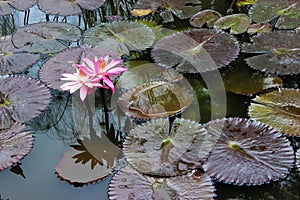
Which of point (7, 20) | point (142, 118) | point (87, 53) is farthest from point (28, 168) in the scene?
point (7, 20)

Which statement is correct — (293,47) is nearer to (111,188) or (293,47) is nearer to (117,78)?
(117,78)

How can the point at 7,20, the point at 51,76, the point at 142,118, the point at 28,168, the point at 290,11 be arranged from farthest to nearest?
the point at 7,20 → the point at 290,11 → the point at 51,76 → the point at 142,118 → the point at 28,168

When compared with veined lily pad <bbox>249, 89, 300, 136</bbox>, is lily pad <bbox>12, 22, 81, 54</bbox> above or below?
above

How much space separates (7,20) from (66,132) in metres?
1.11

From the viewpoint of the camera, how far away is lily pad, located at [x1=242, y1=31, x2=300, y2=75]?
1953 millimetres

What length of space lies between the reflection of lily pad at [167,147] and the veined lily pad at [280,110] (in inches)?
10.7

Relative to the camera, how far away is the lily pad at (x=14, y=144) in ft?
5.25

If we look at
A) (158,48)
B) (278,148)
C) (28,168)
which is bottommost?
(28,168)

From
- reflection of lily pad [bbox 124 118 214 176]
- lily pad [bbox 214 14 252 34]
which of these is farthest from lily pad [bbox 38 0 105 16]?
reflection of lily pad [bbox 124 118 214 176]

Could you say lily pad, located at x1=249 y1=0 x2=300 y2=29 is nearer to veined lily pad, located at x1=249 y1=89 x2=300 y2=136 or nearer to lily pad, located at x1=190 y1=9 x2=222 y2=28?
lily pad, located at x1=190 y1=9 x2=222 y2=28

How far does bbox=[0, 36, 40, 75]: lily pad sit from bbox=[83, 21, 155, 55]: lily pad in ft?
1.01

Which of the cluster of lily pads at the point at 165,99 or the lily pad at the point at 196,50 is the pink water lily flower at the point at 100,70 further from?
the lily pad at the point at 196,50

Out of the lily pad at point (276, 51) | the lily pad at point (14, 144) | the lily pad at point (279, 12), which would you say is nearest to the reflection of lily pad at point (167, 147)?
the lily pad at point (14, 144)

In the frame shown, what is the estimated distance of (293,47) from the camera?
205cm
